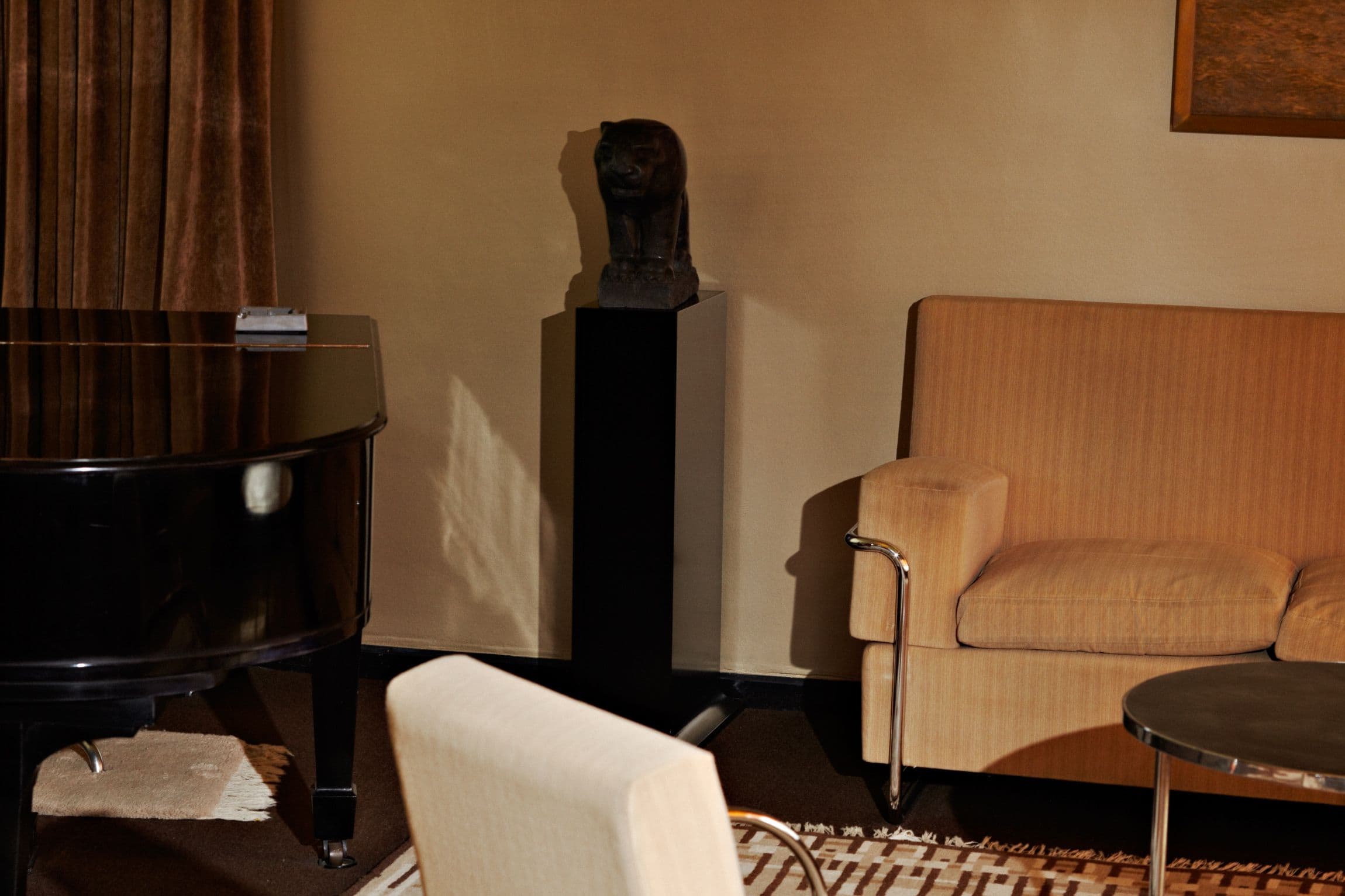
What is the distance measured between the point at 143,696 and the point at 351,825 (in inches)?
35.8

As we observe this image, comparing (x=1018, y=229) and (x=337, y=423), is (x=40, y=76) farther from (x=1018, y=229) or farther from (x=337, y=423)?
(x=1018, y=229)

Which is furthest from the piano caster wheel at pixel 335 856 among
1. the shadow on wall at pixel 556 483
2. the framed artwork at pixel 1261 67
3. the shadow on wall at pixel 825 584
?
the framed artwork at pixel 1261 67

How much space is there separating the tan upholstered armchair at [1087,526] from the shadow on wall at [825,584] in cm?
29

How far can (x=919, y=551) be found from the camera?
9.73ft

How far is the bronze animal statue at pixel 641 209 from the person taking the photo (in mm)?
3115

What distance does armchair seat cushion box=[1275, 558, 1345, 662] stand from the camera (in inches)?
109

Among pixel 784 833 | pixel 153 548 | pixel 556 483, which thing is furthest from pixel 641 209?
pixel 784 833

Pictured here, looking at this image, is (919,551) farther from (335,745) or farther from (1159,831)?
(335,745)

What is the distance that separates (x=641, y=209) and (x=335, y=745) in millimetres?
1264

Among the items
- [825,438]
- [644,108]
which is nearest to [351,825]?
[825,438]

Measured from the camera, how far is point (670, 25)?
11.9ft

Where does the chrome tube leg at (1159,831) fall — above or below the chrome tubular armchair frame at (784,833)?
below

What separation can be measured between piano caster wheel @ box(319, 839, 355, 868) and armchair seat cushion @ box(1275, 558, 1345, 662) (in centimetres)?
175

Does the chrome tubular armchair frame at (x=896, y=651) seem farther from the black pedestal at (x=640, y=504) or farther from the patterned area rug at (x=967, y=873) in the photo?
the black pedestal at (x=640, y=504)
